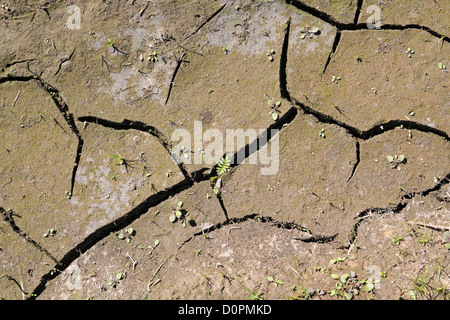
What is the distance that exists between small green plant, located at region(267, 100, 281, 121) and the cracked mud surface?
4 centimetres

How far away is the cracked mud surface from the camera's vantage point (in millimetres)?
2727

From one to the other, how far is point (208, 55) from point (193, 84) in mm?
258

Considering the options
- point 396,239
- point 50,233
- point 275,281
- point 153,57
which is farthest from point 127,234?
point 396,239

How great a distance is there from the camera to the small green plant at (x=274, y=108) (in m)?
2.81

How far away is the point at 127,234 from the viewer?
2848 millimetres

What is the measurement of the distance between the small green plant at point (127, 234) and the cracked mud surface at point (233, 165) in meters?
0.01

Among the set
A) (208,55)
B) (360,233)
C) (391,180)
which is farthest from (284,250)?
(208,55)

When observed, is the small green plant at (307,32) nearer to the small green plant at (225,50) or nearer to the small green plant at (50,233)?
the small green plant at (225,50)

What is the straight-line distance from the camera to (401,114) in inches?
110

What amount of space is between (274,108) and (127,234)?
1473mm

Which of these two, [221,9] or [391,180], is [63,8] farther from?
[391,180]

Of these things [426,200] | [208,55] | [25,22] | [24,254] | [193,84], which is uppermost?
[25,22]

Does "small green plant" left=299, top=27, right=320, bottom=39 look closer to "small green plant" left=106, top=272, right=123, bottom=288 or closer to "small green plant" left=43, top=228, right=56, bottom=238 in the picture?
"small green plant" left=106, top=272, right=123, bottom=288

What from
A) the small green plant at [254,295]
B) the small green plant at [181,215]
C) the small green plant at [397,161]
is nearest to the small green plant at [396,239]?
the small green plant at [397,161]
